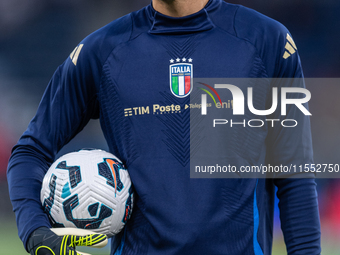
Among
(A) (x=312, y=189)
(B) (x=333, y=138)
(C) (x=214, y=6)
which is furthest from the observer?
(B) (x=333, y=138)

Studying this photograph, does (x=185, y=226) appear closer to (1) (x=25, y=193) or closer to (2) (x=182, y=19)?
(1) (x=25, y=193)

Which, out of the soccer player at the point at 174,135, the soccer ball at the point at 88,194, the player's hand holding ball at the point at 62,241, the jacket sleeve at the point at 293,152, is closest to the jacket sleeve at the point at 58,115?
the soccer player at the point at 174,135

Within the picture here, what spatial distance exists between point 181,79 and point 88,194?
64 cm

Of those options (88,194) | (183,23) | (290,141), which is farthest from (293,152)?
(88,194)

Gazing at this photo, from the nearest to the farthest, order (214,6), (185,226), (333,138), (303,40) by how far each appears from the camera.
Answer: (185,226), (214,6), (333,138), (303,40)

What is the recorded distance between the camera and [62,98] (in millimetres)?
2062

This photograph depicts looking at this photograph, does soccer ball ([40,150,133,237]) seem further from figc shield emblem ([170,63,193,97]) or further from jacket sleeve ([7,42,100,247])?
figc shield emblem ([170,63,193,97])

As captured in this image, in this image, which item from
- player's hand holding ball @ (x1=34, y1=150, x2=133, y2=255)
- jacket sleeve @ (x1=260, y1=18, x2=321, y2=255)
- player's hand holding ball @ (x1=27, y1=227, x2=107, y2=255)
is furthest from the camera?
jacket sleeve @ (x1=260, y1=18, x2=321, y2=255)

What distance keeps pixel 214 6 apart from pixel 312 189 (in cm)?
95

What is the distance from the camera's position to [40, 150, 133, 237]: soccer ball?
176 cm

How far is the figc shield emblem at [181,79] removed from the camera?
6.31 ft

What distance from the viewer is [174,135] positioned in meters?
1.89

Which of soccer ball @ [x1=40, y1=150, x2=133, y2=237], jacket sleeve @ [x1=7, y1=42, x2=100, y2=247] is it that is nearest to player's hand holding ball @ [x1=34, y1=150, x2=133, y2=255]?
soccer ball @ [x1=40, y1=150, x2=133, y2=237]

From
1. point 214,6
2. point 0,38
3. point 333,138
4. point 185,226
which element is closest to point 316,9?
point 333,138
